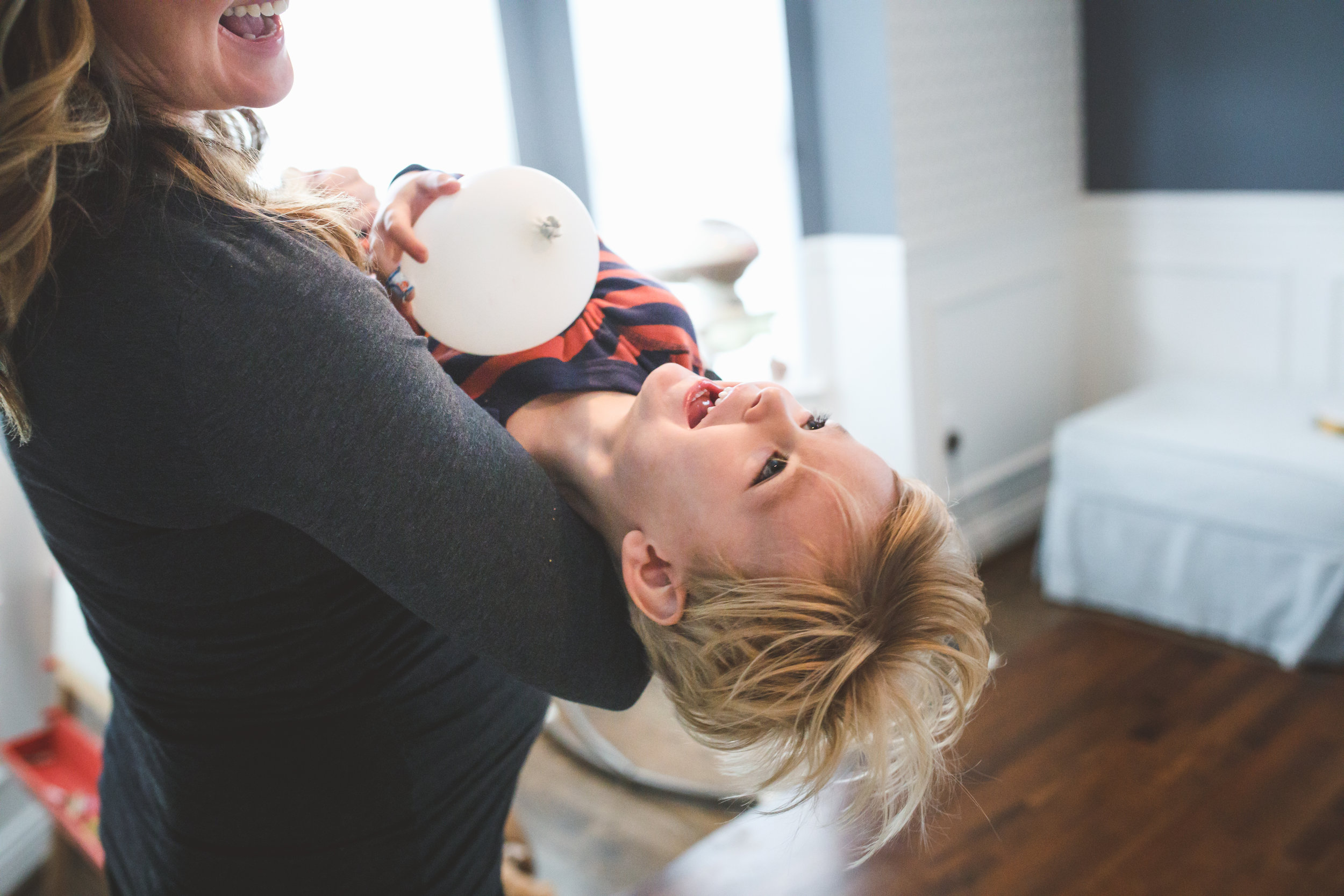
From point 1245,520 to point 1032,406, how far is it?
1.04m

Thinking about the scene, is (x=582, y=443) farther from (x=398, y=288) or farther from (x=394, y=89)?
(x=394, y=89)

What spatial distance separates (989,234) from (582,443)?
2.62m

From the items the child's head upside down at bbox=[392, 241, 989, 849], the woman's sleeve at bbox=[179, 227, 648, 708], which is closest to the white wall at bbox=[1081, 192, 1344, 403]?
the child's head upside down at bbox=[392, 241, 989, 849]

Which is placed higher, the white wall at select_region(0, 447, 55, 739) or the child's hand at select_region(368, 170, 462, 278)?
the child's hand at select_region(368, 170, 462, 278)

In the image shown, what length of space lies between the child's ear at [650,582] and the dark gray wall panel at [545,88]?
6.55 ft

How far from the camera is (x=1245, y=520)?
260cm

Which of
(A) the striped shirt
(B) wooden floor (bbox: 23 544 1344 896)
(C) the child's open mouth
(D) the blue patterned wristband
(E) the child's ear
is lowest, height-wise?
(B) wooden floor (bbox: 23 544 1344 896)

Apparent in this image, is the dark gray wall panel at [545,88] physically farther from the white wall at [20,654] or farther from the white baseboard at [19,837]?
the white baseboard at [19,837]

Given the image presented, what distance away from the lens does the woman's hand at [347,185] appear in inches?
32.5

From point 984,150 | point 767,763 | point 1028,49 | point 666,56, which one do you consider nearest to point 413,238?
point 767,763

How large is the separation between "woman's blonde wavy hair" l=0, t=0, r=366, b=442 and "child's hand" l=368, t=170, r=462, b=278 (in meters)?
0.12

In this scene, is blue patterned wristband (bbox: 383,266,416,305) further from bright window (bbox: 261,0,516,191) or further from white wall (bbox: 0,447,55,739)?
white wall (bbox: 0,447,55,739)

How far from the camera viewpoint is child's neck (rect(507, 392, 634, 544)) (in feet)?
3.07

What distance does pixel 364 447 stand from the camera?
602 millimetres
